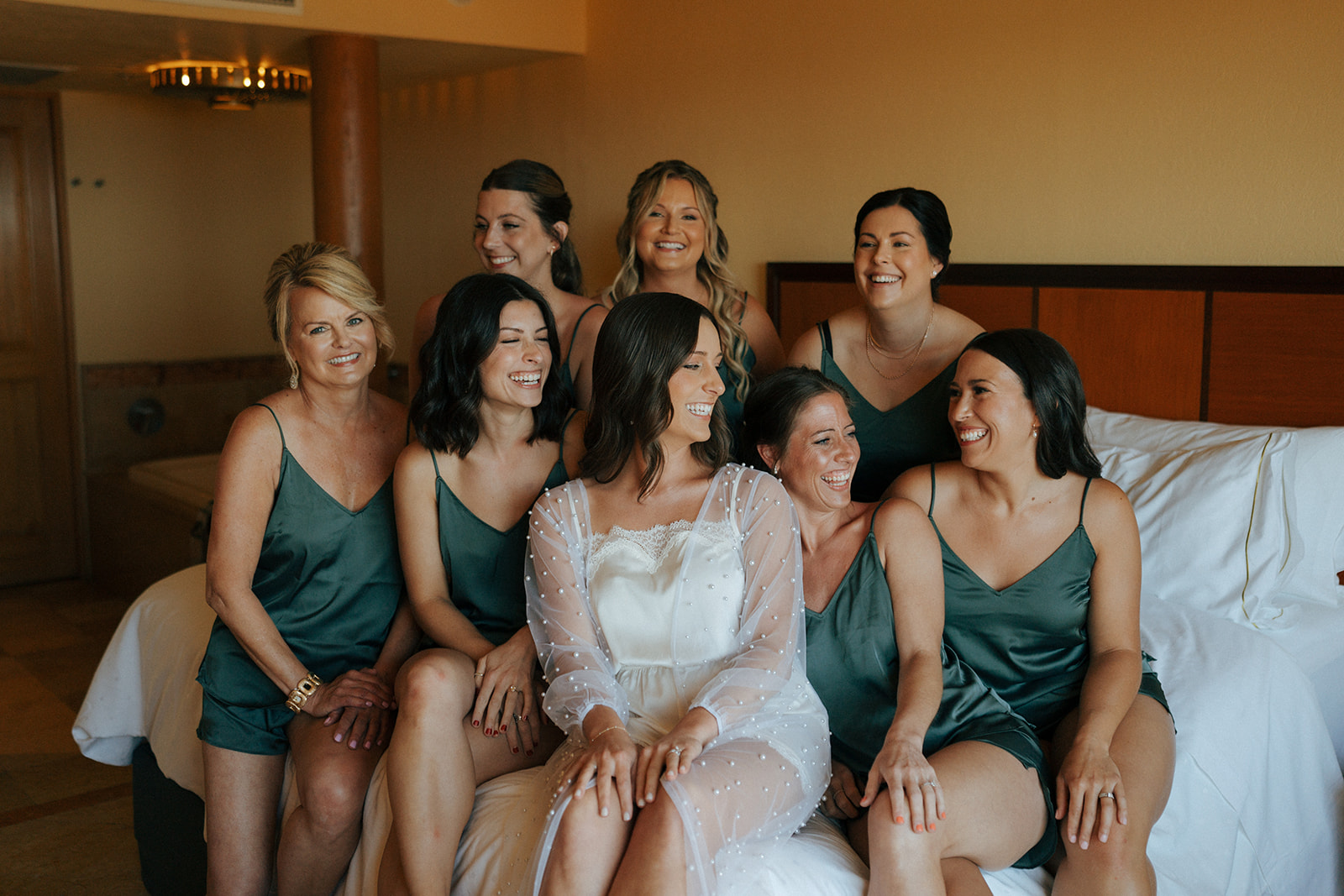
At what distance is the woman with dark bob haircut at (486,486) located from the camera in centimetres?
213

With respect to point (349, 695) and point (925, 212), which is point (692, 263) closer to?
point (925, 212)

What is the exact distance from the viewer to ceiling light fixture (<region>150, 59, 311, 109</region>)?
15.1 ft

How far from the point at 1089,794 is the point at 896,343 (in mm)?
1193

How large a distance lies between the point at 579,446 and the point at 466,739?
2.23 ft

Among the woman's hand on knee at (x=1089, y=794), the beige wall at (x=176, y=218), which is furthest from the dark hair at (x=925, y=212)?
the beige wall at (x=176, y=218)

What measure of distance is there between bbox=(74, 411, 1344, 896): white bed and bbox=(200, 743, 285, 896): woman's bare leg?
26 cm

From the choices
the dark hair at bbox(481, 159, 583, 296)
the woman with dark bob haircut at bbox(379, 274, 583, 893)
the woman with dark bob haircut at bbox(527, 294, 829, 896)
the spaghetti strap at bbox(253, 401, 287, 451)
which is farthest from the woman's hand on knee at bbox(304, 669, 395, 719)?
the dark hair at bbox(481, 159, 583, 296)

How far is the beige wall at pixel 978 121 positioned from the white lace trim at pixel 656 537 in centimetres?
174

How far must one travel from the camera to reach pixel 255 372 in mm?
6242

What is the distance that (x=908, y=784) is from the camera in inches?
69.2

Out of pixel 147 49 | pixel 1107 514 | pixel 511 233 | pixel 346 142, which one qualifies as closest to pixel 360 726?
pixel 511 233

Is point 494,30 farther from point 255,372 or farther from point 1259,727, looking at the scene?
point 1259,727

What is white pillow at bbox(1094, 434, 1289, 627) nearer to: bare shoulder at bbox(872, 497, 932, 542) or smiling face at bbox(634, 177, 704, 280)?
bare shoulder at bbox(872, 497, 932, 542)

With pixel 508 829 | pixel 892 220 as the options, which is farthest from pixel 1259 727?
pixel 508 829
